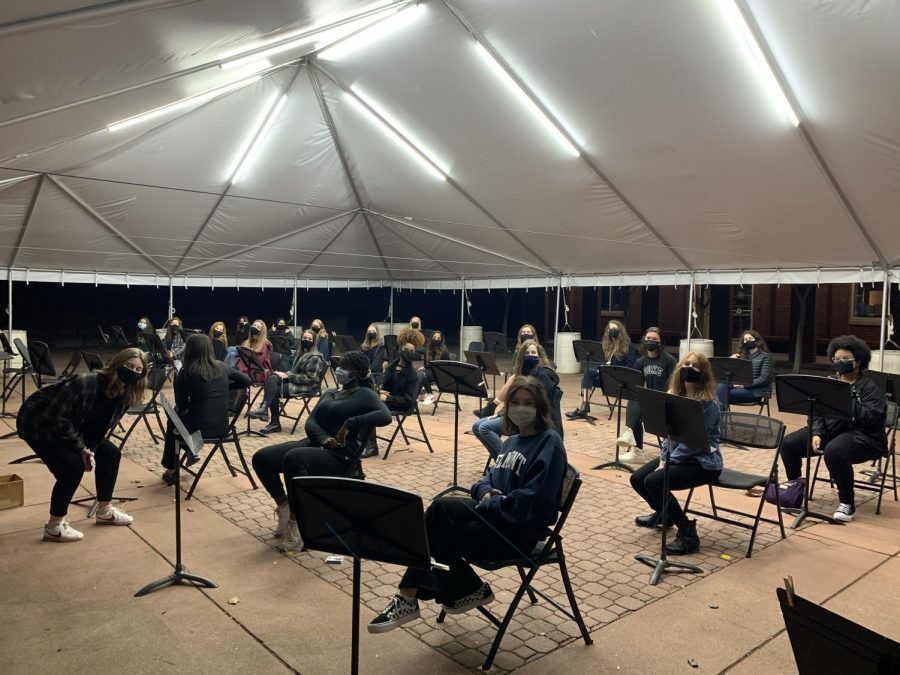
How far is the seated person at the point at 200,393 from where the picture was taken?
655 cm

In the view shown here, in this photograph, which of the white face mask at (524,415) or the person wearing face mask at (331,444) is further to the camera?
the person wearing face mask at (331,444)

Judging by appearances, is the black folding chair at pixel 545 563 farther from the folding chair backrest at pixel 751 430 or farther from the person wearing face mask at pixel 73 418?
the person wearing face mask at pixel 73 418

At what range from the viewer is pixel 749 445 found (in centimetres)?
577

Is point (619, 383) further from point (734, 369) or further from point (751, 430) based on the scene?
point (751, 430)

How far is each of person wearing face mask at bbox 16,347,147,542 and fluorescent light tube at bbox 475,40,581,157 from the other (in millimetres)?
6419

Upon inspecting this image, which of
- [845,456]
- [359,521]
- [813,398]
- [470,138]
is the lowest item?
[845,456]

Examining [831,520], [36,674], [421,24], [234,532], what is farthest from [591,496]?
[421,24]

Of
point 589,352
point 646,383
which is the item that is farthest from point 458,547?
point 589,352

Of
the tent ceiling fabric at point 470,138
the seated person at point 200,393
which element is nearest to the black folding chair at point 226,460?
the seated person at point 200,393

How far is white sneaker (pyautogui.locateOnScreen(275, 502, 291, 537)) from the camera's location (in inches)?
207

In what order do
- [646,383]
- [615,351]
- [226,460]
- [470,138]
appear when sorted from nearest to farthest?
[226,460], [646,383], [615,351], [470,138]

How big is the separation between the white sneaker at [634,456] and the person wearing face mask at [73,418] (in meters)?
5.58

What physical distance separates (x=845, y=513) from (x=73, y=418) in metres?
6.61

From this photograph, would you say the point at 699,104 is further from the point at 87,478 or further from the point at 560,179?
the point at 87,478
